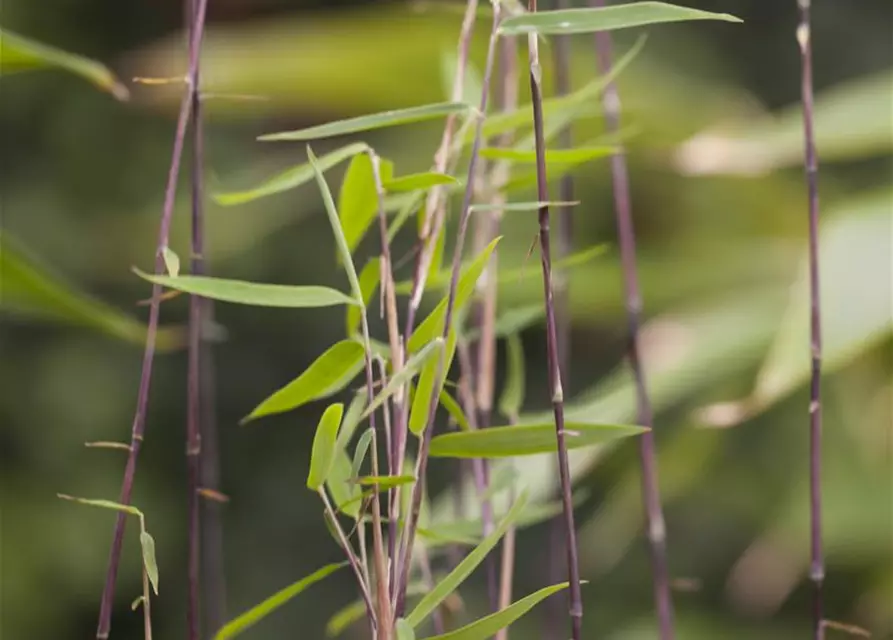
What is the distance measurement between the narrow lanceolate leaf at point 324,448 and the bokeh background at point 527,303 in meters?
0.12

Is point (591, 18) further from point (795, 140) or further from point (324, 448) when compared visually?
point (795, 140)

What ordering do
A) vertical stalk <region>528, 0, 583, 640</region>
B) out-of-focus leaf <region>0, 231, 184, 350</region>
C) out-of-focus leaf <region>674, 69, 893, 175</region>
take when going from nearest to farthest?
vertical stalk <region>528, 0, 583, 640</region> < out-of-focus leaf <region>0, 231, 184, 350</region> < out-of-focus leaf <region>674, 69, 893, 175</region>

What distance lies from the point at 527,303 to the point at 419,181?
0.83 feet

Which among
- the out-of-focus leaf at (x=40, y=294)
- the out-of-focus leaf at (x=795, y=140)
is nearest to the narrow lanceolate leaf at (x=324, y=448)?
the out-of-focus leaf at (x=40, y=294)

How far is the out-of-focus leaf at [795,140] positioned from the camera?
0.46 meters

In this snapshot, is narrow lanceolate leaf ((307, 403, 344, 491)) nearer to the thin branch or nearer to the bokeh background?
the thin branch

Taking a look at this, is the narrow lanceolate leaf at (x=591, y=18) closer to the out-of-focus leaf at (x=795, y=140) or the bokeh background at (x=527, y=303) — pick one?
the bokeh background at (x=527, y=303)

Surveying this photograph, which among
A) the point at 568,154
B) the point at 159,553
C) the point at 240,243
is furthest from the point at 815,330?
the point at 159,553

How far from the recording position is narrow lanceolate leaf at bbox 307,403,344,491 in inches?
6.7

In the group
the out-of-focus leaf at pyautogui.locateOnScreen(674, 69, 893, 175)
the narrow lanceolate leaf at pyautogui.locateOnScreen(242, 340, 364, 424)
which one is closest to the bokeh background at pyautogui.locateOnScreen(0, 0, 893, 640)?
the out-of-focus leaf at pyautogui.locateOnScreen(674, 69, 893, 175)

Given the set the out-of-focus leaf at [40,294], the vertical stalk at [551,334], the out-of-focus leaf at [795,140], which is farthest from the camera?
the out-of-focus leaf at [795,140]

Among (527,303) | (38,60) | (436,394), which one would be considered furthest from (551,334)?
(527,303)

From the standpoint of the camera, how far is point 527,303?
1.42ft

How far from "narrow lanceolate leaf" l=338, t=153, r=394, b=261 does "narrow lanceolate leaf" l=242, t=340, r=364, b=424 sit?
24 millimetres
